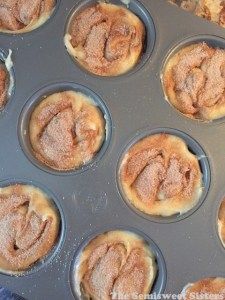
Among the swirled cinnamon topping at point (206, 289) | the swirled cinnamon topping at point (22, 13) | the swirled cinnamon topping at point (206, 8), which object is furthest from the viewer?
the swirled cinnamon topping at point (206, 8)

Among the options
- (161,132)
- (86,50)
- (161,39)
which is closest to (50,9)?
(86,50)

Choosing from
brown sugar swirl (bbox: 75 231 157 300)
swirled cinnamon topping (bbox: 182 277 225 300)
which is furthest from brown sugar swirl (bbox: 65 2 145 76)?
swirled cinnamon topping (bbox: 182 277 225 300)

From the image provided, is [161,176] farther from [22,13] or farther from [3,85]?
[22,13]

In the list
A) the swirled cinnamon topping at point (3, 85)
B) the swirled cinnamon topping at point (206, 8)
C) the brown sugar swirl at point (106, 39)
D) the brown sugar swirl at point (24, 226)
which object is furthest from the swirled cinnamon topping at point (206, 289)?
the swirled cinnamon topping at point (206, 8)

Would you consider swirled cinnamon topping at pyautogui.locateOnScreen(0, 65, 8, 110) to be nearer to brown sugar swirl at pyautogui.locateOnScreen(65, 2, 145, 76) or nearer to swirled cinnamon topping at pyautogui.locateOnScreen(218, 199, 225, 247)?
brown sugar swirl at pyautogui.locateOnScreen(65, 2, 145, 76)

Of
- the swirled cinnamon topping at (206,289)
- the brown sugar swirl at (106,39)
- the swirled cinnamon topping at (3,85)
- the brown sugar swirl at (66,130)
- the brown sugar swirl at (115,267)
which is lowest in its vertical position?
the swirled cinnamon topping at (206,289)

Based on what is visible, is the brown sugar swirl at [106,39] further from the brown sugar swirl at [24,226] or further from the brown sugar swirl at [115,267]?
the brown sugar swirl at [115,267]

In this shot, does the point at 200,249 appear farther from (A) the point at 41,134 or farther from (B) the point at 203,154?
(A) the point at 41,134
